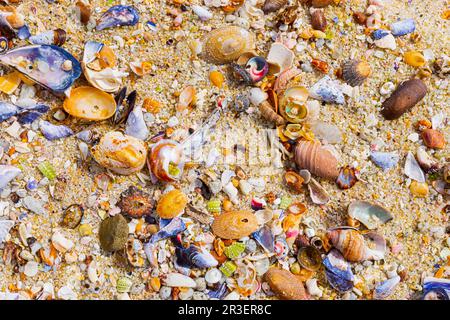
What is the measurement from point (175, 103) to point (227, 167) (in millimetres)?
522

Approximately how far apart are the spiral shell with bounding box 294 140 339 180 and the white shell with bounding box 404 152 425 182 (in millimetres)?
472

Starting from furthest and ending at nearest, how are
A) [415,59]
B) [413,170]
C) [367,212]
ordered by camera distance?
[415,59]
[413,170]
[367,212]

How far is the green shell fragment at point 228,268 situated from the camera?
9.36 ft

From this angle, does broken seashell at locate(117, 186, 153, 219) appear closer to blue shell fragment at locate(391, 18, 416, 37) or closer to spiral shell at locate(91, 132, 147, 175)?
spiral shell at locate(91, 132, 147, 175)

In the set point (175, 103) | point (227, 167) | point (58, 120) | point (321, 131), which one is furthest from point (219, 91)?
point (58, 120)

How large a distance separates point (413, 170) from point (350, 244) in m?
0.67

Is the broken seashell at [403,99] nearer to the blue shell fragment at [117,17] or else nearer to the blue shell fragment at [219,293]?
the blue shell fragment at [219,293]

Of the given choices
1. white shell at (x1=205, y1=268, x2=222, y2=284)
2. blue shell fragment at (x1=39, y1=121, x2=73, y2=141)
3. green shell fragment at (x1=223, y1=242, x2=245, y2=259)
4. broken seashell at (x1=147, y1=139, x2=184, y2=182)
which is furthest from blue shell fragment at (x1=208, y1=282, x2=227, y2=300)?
blue shell fragment at (x1=39, y1=121, x2=73, y2=141)

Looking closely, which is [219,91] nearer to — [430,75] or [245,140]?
[245,140]

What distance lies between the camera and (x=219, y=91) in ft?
10.2

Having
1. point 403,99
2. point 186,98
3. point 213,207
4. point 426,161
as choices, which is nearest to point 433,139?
point 426,161

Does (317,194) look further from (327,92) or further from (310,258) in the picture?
(327,92)

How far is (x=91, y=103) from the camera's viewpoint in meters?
2.96

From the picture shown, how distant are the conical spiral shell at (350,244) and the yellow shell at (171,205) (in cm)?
91
